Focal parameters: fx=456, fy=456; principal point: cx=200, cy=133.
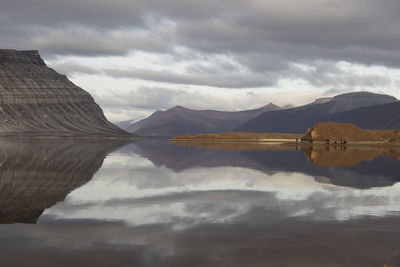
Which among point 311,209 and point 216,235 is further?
point 311,209

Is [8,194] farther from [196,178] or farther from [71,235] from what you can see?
[196,178]

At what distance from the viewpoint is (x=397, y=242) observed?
12.8 meters

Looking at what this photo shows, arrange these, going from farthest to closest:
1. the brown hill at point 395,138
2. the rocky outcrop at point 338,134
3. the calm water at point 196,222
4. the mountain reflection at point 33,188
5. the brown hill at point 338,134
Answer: the brown hill at point 395,138, the brown hill at point 338,134, the rocky outcrop at point 338,134, the mountain reflection at point 33,188, the calm water at point 196,222

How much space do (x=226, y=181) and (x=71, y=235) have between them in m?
16.8

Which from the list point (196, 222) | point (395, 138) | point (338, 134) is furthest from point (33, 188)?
point (395, 138)

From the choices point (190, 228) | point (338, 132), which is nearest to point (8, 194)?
point (190, 228)

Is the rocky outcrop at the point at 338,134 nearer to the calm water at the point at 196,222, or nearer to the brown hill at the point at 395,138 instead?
the brown hill at the point at 395,138

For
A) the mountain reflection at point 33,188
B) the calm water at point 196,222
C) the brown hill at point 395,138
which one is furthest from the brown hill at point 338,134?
the mountain reflection at point 33,188

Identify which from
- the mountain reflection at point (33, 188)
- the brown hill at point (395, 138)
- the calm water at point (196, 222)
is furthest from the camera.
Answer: the brown hill at point (395, 138)

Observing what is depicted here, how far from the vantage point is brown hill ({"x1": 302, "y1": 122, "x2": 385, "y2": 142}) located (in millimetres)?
125812

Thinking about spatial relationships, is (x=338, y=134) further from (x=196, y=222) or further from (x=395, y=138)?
(x=196, y=222)

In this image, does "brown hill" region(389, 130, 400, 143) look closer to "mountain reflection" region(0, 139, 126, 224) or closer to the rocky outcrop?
the rocky outcrop

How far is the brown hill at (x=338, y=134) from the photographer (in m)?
126

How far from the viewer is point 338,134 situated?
415 feet
